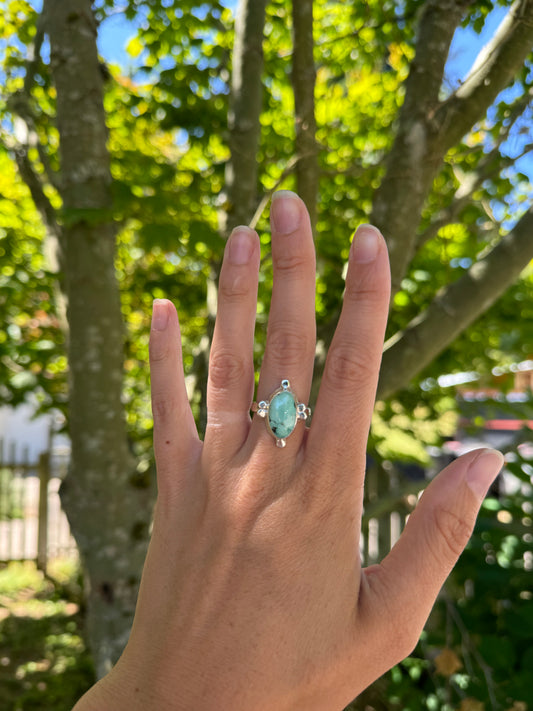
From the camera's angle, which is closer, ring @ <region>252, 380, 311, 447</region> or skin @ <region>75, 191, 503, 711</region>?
skin @ <region>75, 191, 503, 711</region>

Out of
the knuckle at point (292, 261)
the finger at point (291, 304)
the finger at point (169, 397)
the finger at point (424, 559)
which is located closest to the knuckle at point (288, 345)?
the finger at point (291, 304)

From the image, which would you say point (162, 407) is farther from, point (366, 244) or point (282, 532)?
point (366, 244)

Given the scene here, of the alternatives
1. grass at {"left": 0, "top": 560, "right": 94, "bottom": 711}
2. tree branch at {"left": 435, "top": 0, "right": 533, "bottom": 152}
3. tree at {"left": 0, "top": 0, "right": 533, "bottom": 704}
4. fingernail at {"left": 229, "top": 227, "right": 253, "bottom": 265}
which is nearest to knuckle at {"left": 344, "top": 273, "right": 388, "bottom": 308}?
fingernail at {"left": 229, "top": 227, "right": 253, "bottom": 265}

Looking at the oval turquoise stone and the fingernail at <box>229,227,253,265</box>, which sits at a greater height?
the fingernail at <box>229,227,253,265</box>

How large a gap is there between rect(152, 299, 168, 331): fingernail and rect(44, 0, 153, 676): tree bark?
1.41 m

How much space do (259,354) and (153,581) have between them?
2196mm

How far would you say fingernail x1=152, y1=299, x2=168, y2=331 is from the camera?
1269 millimetres

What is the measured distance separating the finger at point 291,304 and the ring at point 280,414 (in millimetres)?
29

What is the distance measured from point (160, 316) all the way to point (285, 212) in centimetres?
35

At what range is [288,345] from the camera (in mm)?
1204

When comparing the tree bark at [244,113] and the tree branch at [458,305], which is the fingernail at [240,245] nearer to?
the tree branch at [458,305]

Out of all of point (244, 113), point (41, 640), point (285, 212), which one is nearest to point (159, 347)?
point (285, 212)

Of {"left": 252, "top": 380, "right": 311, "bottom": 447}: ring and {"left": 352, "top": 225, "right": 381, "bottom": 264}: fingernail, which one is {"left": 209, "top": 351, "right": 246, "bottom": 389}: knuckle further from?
{"left": 352, "top": 225, "right": 381, "bottom": 264}: fingernail

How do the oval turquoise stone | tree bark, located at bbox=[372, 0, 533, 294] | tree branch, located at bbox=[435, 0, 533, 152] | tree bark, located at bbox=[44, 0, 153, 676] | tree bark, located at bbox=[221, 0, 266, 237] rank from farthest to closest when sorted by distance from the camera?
tree bark, located at bbox=[221, 0, 266, 237] < tree bark, located at bbox=[44, 0, 153, 676] < tree bark, located at bbox=[372, 0, 533, 294] < tree branch, located at bbox=[435, 0, 533, 152] < the oval turquoise stone
